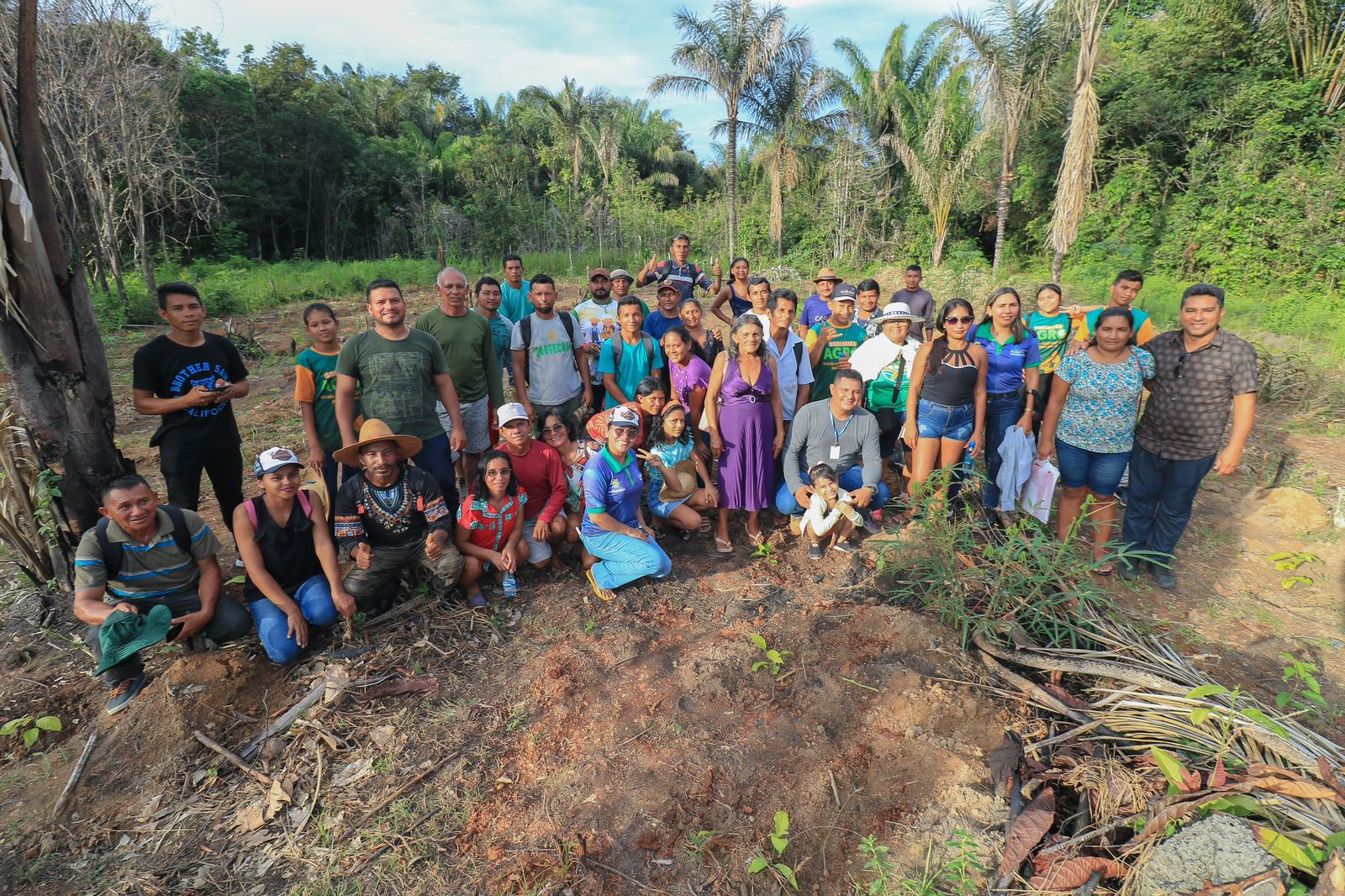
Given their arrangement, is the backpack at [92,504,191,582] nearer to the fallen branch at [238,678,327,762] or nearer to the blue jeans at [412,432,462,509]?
the fallen branch at [238,678,327,762]

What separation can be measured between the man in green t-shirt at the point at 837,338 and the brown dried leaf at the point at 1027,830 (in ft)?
10.8

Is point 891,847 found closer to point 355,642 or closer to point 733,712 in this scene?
point 733,712

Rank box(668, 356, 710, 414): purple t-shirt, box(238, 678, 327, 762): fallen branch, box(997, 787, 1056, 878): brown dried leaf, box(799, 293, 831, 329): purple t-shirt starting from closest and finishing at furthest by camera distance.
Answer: box(997, 787, 1056, 878): brown dried leaf < box(238, 678, 327, 762): fallen branch < box(668, 356, 710, 414): purple t-shirt < box(799, 293, 831, 329): purple t-shirt

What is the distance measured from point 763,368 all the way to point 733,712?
2.27 meters

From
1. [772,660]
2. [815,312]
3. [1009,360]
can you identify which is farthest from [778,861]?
[815,312]

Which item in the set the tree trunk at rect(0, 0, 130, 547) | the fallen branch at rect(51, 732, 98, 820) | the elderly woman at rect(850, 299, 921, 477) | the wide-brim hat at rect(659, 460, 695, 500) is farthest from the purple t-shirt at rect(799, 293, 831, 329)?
the fallen branch at rect(51, 732, 98, 820)

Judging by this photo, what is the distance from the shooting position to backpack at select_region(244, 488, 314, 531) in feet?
10.6

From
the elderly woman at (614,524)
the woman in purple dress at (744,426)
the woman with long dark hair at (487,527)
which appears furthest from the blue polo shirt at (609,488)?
the woman in purple dress at (744,426)

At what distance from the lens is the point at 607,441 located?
400cm

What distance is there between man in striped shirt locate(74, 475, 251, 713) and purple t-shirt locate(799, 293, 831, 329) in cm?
460

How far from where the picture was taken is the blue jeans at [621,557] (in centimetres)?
402

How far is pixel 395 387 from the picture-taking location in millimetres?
3721

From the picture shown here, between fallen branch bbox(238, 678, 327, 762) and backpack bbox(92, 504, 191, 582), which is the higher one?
backpack bbox(92, 504, 191, 582)

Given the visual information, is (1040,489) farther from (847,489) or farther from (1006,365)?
(847,489)
